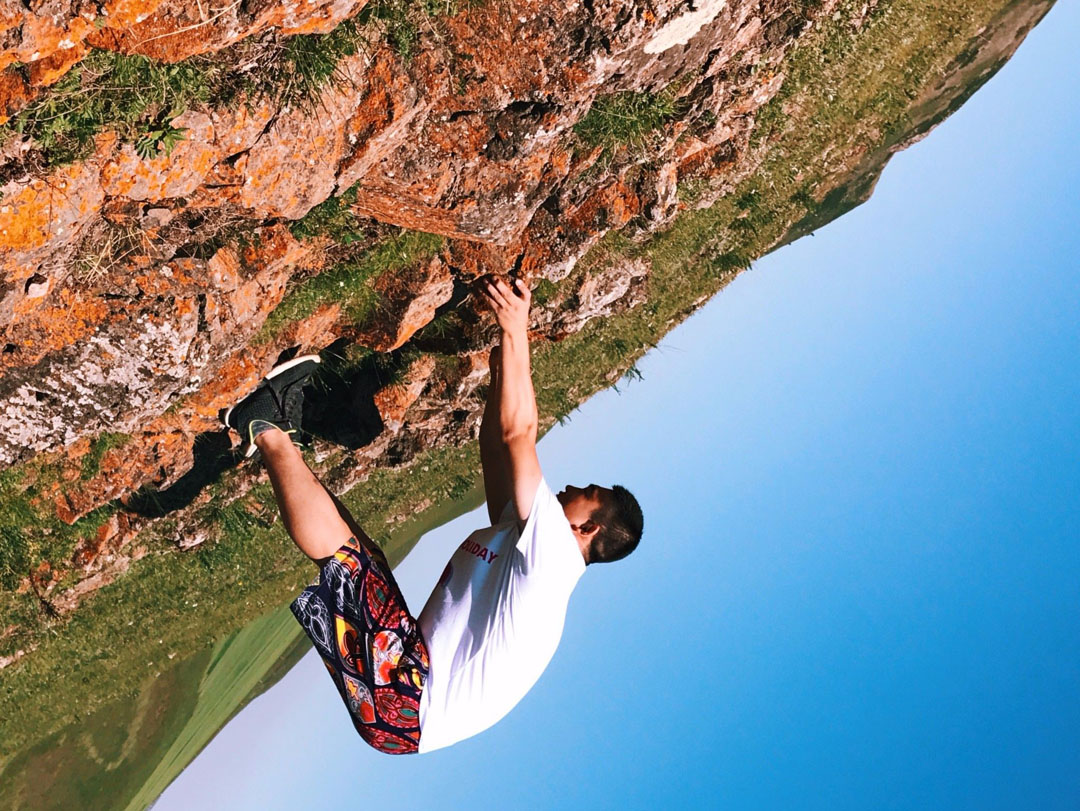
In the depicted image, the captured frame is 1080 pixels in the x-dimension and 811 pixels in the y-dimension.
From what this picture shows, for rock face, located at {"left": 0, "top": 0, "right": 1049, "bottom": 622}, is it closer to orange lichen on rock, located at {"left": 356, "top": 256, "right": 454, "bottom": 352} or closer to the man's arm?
orange lichen on rock, located at {"left": 356, "top": 256, "right": 454, "bottom": 352}

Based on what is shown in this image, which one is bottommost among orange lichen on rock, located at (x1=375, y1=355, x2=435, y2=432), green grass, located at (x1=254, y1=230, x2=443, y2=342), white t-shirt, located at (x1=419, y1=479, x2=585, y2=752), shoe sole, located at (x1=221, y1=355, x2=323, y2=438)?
white t-shirt, located at (x1=419, y1=479, x2=585, y2=752)

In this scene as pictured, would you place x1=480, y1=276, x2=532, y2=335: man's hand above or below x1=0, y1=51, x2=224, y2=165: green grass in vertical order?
below

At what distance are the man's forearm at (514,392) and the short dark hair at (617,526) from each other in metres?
0.74

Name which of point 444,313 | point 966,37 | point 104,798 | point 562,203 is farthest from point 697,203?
point 104,798

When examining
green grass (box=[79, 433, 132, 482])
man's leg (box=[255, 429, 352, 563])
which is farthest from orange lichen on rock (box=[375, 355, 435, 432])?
man's leg (box=[255, 429, 352, 563])

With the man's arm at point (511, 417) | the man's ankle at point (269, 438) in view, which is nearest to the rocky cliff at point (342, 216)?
the man's ankle at point (269, 438)

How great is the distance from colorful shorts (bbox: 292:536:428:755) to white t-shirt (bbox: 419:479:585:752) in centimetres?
12

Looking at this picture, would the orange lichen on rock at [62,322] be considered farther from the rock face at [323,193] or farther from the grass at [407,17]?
the grass at [407,17]

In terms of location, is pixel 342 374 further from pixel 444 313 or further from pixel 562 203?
pixel 562 203

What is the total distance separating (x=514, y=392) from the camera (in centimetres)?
586

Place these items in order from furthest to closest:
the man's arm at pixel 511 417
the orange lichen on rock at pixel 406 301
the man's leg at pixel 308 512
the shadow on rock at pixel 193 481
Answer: the shadow on rock at pixel 193 481 < the orange lichen on rock at pixel 406 301 < the man's leg at pixel 308 512 < the man's arm at pixel 511 417

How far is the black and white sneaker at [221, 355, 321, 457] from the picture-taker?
811 centimetres

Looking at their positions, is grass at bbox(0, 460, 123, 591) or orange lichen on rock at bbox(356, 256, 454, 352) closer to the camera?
orange lichen on rock at bbox(356, 256, 454, 352)

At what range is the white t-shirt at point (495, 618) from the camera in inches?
221
